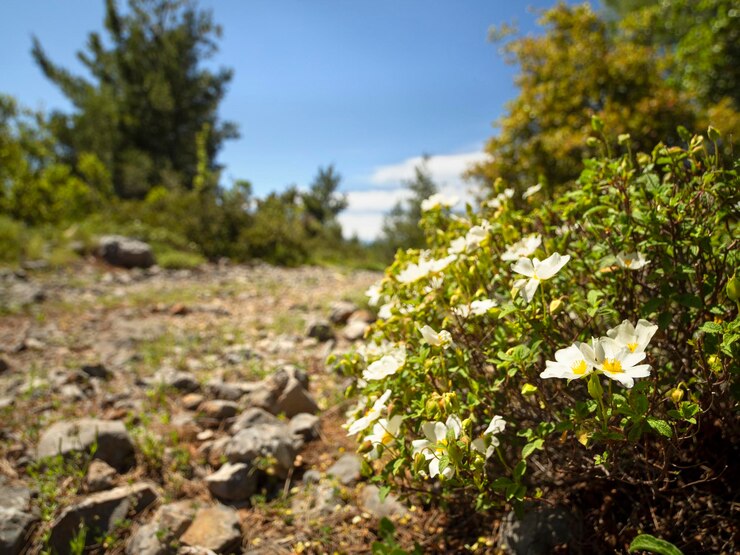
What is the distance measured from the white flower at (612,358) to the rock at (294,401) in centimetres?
209

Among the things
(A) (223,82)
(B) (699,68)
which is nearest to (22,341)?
(B) (699,68)

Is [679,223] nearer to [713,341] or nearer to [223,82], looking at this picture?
[713,341]

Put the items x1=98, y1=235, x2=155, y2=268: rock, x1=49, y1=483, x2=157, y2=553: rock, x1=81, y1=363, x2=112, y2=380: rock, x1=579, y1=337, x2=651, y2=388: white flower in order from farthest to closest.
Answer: x1=98, y1=235, x2=155, y2=268: rock, x1=81, y1=363, x2=112, y2=380: rock, x1=49, y1=483, x2=157, y2=553: rock, x1=579, y1=337, x2=651, y2=388: white flower

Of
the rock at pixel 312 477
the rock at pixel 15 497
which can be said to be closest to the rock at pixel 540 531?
the rock at pixel 312 477

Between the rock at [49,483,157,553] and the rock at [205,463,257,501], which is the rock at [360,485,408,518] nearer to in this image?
the rock at [205,463,257,501]

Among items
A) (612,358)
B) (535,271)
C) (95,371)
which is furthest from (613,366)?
(95,371)

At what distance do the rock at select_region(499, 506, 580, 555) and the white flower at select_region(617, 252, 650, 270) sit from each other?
84cm

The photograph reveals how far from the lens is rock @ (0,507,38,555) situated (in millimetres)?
1722

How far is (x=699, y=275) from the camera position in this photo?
127 cm

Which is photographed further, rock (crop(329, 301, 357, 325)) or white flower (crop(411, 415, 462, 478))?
rock (crop(329, 301, 357, 325))

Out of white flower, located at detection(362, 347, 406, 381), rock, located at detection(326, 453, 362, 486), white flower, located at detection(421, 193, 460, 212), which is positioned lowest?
rock, located at detection(326, 453, 362, 486)

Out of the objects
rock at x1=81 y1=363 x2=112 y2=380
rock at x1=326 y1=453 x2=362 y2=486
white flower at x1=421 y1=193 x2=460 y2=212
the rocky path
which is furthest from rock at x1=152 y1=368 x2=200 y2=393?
white flower at x1=421 y1=193 x2=460 y2=212

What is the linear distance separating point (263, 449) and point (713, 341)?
1895mm

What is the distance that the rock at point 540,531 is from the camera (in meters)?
1.49
